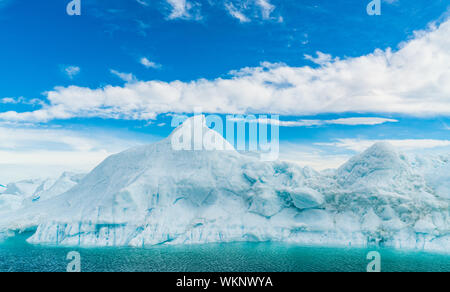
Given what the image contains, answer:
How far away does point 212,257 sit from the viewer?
23.0 metres

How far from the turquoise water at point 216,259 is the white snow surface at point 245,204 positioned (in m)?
2.61

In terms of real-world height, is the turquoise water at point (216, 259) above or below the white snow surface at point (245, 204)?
below

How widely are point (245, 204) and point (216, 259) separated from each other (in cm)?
1079

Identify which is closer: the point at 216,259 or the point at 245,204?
the point at 216,259

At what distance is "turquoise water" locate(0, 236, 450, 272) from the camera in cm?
2041

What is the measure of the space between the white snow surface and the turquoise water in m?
2.61

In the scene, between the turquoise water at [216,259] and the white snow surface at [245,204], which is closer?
the turquoise water at [216,259]

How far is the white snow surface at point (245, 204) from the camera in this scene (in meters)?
28.6

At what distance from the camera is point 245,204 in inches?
1286
